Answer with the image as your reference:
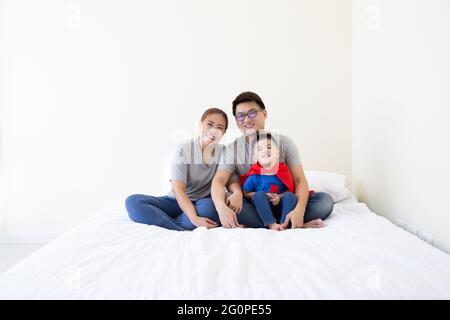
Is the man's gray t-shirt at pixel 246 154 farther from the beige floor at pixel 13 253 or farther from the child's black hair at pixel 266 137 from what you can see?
the beige floor at pixel 13 253

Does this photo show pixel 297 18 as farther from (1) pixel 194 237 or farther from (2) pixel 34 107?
(2) pixel 34 107

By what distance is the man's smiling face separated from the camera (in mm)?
1681

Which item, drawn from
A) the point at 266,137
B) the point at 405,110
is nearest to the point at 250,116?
the point at 266,137

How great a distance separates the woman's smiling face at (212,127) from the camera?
1.65 metres

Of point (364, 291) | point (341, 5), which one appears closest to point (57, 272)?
point (364, 291)

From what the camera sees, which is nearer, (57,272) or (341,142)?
(57,272)

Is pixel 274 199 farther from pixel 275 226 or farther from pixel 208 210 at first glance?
pixel 208 210

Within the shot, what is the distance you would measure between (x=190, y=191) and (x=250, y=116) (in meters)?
0.51

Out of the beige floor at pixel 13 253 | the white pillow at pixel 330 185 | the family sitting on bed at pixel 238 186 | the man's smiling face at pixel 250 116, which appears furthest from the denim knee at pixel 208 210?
the beige floor at pixel 13 253

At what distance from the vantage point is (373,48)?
2047mm

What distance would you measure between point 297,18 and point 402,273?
6.86 ft
